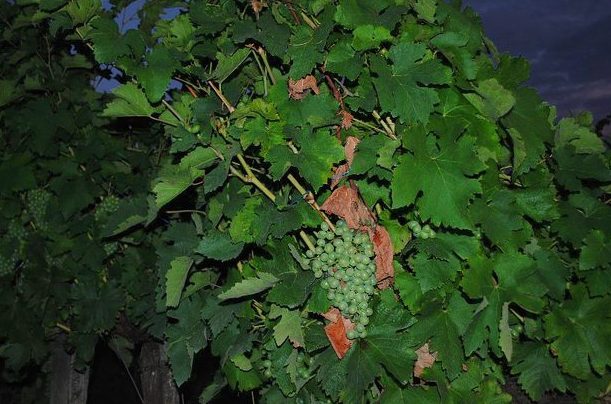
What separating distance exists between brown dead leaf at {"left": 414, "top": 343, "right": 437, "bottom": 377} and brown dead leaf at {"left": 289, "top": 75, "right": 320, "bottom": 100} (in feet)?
3.41

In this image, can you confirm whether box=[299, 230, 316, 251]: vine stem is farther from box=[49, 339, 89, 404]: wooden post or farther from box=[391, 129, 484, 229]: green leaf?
box=[49, 339, 89, 404]: wooden post

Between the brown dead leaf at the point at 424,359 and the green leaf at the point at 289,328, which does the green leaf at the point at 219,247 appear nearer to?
the green leaf at the point at 289,328

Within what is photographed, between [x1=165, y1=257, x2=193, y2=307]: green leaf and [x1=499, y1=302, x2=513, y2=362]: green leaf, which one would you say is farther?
[x1=165, y1=257, x2=193, y2=307]: green leaf

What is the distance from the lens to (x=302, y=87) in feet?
7.25

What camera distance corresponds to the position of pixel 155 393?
15.9 ft

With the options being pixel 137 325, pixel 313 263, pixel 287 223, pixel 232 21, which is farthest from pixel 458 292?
pixel 137 325

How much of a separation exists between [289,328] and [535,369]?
4.33 feet

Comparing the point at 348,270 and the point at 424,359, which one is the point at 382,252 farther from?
the point at 424,359

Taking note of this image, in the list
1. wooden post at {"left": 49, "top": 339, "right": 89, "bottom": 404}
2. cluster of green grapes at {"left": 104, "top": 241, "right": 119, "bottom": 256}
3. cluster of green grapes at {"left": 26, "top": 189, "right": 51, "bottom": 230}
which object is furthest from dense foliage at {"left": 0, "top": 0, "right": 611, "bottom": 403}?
wooden post at {"left": 49, "top": 339, "right": 89, "bottom": 404}

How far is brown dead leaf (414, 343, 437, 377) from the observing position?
7.29 feet

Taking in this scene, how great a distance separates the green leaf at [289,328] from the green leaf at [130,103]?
3.35 ft

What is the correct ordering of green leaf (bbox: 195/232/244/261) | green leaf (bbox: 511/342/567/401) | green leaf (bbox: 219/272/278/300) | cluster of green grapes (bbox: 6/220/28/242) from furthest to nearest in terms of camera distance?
cluster of green grapes (bbox: 6/220/28/242) → green leaf (bbox: 511/342/567/401) → green leaf (bbox: 195/232/244/261) → green leaf (bbox: 219/272/278/300)

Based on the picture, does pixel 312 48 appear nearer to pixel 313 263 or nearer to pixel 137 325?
pixel 313 263

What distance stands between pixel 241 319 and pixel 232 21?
1281mm
